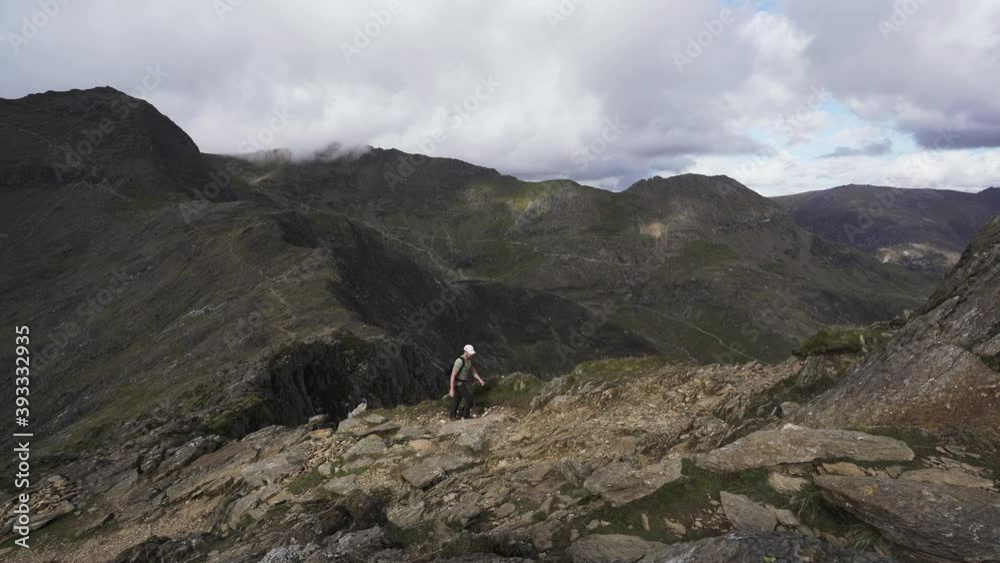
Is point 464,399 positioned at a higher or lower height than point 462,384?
lower

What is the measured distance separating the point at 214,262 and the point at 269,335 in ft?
145

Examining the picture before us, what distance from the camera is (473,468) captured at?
680 inches

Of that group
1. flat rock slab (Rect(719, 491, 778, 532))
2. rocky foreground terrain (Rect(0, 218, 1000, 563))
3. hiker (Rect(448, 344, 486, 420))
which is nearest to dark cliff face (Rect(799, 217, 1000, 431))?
rocky foreground terrain (Rect(0, 218, 1000, 563))

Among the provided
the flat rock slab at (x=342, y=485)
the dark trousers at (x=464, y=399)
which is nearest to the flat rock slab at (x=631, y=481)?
the flat rock slab at (x=342, y=485)

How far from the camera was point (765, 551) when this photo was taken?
7137 millimetres

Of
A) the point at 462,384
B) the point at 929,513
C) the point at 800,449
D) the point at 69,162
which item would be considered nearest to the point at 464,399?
the point at 462,384

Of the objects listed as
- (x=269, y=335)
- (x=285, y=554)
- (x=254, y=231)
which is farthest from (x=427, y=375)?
(x=254, y=231)

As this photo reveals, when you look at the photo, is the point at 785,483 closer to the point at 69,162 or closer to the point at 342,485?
the point at 342,485

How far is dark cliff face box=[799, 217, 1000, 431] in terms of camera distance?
1117 centimetres

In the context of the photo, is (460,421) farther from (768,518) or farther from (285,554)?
(768,518)

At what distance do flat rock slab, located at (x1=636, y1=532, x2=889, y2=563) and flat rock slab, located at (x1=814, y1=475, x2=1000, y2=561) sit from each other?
1454 millimetres

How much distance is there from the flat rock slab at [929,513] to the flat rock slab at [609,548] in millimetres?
3291

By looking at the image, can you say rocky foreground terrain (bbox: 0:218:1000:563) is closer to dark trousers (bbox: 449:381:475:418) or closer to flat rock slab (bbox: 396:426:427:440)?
flat rock slab (bbox: 396:426:427:440)

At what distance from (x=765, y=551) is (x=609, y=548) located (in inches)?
120
